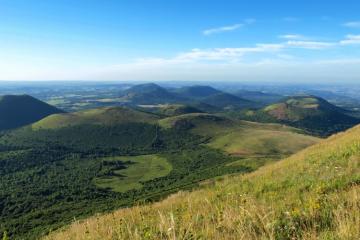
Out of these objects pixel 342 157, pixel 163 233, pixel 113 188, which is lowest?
pixel 113 188

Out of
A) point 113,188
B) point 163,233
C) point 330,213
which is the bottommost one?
point 113,188

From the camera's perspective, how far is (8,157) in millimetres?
197250

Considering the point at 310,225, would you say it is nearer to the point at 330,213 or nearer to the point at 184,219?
the point at 330,213

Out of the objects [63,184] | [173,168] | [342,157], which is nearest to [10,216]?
[63,184]

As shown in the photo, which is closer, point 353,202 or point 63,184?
point 353,202

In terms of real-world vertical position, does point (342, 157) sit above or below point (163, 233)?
below

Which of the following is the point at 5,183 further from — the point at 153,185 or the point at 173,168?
the point at 173,168

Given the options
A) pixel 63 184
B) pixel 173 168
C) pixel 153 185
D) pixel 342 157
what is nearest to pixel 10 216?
pixel 63 184

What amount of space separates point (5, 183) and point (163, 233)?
590 feet

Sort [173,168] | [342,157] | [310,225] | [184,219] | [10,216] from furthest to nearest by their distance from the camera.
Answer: [173,168] < [10,216] < [342,157] < [184,219] < [310,225]

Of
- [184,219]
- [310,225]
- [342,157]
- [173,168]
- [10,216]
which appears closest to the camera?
[310,225]

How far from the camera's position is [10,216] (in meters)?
115

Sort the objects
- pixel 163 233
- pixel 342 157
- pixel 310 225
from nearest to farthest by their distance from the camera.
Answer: pixel 310 225 < pixel 163 233 < pixel 342 157

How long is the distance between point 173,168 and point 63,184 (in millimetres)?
58819
